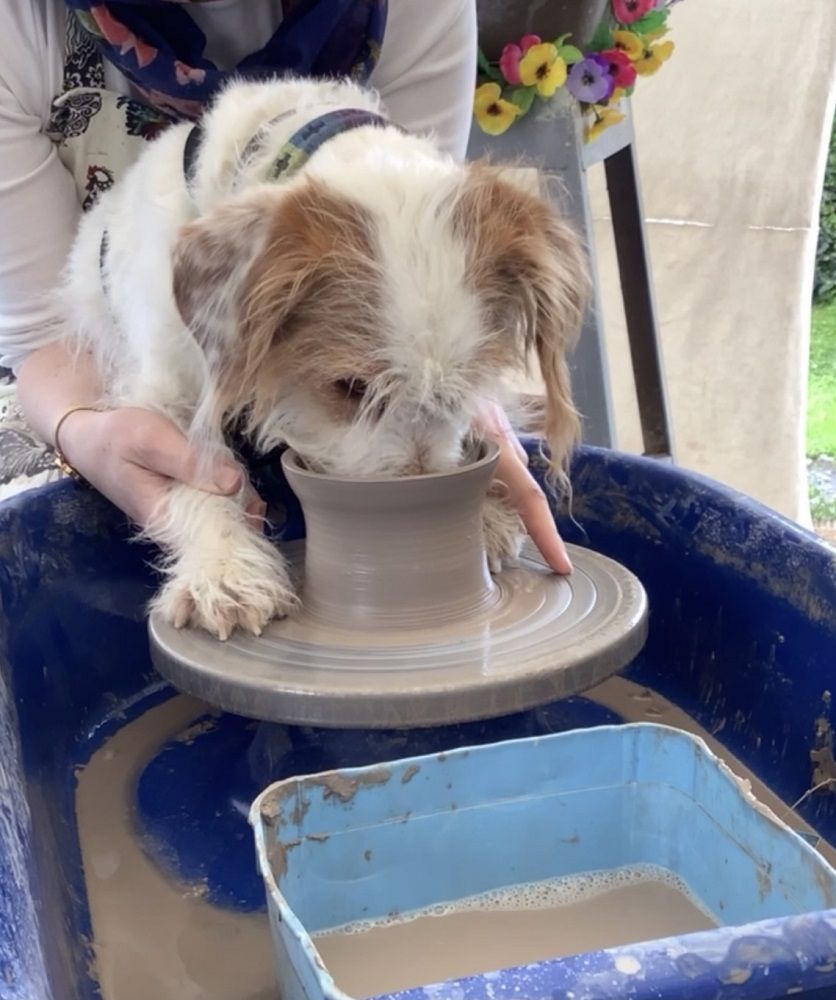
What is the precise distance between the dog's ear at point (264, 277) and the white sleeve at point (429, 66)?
538mm

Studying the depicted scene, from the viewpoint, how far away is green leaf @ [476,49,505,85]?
6.34ft

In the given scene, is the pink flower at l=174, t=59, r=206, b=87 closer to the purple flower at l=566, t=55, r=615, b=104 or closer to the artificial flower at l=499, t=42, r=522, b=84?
the artificial flower at l=499, t=42, r=522, b=84

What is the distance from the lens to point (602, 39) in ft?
6.75

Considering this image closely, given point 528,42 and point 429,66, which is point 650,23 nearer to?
point 528,42

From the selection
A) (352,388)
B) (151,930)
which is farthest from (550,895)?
(352,388)

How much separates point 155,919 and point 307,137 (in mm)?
760

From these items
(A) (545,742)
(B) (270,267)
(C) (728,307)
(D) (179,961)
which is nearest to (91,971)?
(D) (179,961)

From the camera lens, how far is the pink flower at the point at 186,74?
131 cm

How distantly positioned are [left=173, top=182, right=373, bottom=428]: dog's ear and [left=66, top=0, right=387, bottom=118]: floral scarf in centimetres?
36

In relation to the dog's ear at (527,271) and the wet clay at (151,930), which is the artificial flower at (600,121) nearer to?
the dog's ear at (527,271)

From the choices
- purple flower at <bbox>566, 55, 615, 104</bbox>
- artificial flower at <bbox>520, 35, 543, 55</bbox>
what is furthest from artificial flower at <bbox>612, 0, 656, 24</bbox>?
artificial flower at <bbox>520, 35, 543, 55</bbox>

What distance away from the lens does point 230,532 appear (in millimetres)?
1171

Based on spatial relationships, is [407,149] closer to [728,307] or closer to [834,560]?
[834,560]

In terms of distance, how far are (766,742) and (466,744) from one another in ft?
1.06
